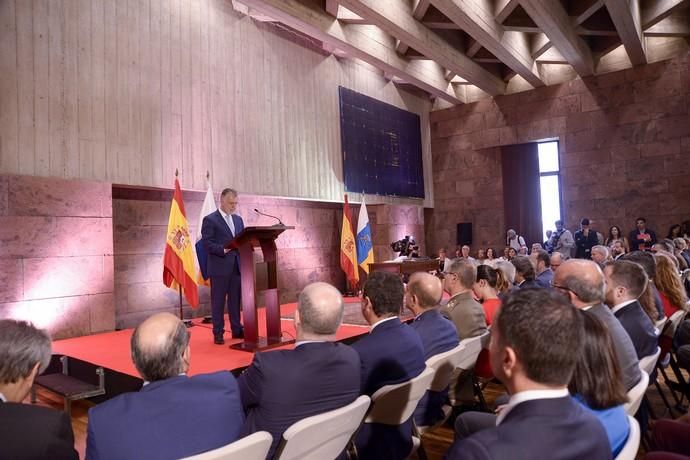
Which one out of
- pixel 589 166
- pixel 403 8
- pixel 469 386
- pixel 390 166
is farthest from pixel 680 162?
pixel 469 386

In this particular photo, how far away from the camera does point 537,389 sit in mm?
1126

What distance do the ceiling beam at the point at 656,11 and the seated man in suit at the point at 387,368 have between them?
8.32 meters

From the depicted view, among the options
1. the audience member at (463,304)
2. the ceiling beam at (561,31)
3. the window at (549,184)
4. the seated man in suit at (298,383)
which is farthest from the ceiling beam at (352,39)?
the seated man in suit at (298,383)

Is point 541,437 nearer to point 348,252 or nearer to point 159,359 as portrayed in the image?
point 159,359

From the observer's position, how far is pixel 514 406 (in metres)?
1.12

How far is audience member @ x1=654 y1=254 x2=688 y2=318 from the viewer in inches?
139

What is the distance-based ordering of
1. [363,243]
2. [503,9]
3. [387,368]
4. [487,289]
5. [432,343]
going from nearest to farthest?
[387,368] → [432,343] → [487,289] → [503,9] → [363,243]

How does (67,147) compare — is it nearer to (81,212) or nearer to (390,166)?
(81,212)

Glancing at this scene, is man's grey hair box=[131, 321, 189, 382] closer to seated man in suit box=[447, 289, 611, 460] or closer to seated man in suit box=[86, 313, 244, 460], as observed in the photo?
seated man in suit box=[86, 313, 244, 460]

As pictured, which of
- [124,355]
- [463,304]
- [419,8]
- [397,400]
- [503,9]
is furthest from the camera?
[503,9]

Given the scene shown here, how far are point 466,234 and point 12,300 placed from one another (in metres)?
9.28

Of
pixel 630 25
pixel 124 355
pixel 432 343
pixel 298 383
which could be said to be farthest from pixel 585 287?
pixel 630 25

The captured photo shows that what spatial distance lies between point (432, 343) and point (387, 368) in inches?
22.5

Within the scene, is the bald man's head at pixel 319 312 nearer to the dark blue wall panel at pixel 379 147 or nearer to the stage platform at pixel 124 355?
the stage platform at pixel 124 355
